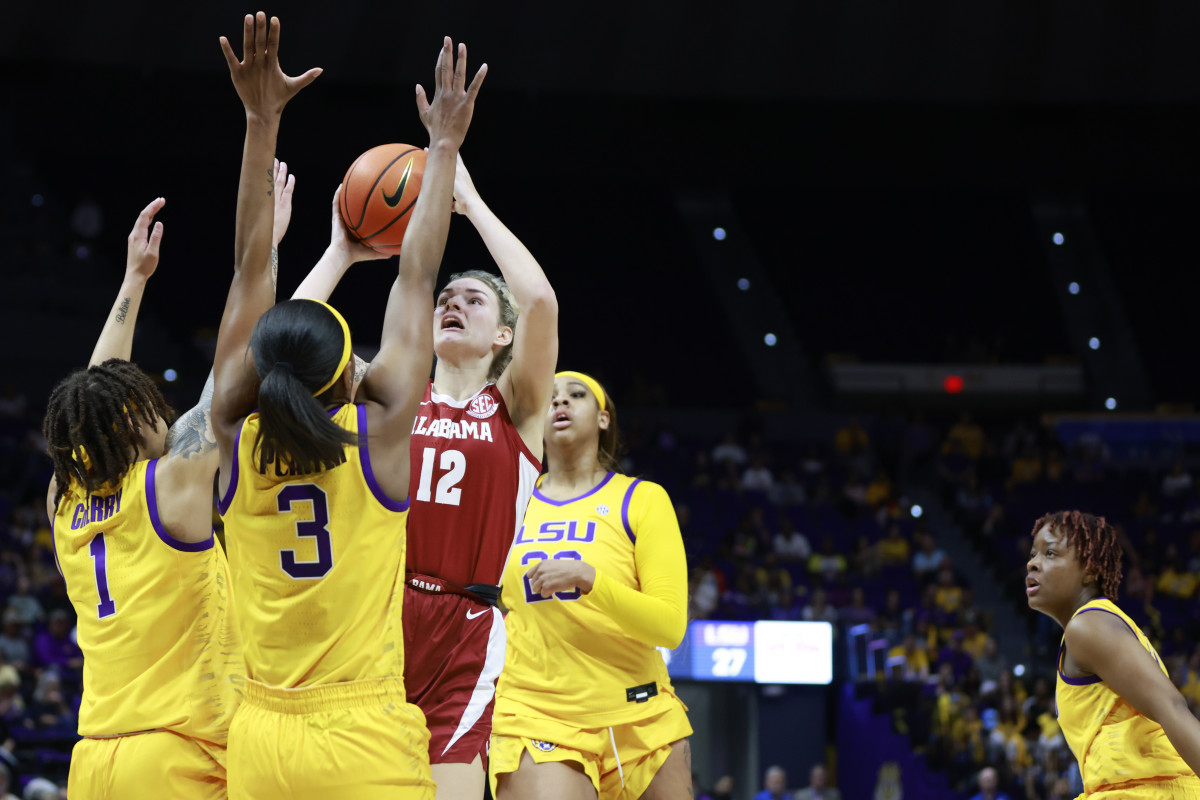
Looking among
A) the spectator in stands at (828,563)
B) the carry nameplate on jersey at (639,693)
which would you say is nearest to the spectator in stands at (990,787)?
the spectator in stands at (828,563)

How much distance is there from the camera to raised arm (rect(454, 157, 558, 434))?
3.72m

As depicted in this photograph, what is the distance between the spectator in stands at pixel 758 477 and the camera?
18.1 metres

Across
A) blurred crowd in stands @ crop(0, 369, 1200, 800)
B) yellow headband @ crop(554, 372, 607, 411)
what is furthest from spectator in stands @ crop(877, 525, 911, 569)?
yellow headband @ crop(554, 372, 607, 411)

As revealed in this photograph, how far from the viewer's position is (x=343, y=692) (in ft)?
8.99

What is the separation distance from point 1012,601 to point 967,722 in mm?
4349

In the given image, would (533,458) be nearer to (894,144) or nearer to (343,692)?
(343,692)

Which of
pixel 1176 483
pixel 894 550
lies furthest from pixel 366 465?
pixel 1176 483

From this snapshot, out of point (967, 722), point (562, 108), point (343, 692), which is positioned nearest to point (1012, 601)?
point (967, 722)

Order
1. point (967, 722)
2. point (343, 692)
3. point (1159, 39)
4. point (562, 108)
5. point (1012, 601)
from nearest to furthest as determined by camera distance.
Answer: point (343, 692) → point (967, 722) → point (1012, 601) → point (1159, 39) → point (562, 108)

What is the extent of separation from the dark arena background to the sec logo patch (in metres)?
8.41

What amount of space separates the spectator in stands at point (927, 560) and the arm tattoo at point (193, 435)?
532 inches

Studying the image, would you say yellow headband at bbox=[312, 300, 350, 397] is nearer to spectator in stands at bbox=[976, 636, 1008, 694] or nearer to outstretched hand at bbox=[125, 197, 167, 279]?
outstretched hand at bbox=[125, 197, 167, 279]

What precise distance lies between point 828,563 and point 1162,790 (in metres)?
12.0

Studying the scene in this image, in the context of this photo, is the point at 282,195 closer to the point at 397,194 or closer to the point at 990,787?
the point at 397,194
